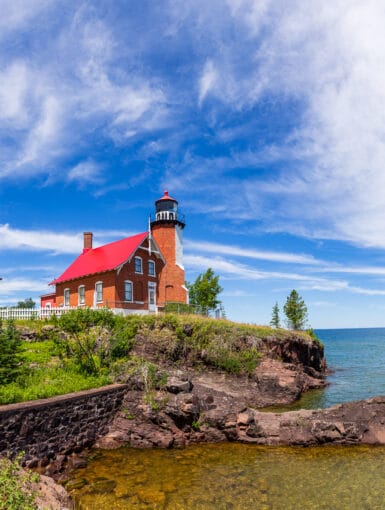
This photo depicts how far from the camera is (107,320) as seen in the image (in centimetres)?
2106

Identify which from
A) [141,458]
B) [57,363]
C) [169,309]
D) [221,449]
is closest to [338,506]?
[221,449]

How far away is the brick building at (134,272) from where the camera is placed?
28384mm

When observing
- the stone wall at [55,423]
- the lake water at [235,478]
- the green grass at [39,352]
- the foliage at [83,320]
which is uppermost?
the foliage at [83,320]

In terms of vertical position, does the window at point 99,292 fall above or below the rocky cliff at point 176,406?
above

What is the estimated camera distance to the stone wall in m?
10.2

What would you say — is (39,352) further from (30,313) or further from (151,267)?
(151,267)

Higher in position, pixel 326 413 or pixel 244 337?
pixel 244 337

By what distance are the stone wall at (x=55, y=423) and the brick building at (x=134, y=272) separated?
567 inches

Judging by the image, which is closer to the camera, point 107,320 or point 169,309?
point 107,320

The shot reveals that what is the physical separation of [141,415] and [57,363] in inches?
200

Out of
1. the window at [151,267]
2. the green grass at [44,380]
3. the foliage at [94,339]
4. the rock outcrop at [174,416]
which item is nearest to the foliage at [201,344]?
the foliage at [94,339]

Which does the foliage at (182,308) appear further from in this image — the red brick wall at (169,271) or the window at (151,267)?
the window at (151,267)

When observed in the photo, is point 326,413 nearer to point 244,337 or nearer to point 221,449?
point 221,449

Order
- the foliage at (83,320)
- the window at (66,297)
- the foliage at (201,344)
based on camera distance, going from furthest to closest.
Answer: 1. the window at (66,297)
2. the foliage at (201,344)
3. the foliage at (83,320)
